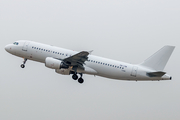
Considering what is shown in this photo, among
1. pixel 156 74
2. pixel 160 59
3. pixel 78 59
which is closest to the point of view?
pixel 156 74

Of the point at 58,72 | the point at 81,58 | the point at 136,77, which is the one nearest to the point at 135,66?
the point at 136,77

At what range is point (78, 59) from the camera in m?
45.3

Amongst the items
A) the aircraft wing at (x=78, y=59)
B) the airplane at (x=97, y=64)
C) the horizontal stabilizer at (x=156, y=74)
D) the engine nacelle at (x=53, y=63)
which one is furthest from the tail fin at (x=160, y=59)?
the engine nacelle at (x=53, y=63)

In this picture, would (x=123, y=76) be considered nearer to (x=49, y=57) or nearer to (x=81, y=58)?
(x=81, y=58)

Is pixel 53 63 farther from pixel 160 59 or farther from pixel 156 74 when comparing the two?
pixel 160 59

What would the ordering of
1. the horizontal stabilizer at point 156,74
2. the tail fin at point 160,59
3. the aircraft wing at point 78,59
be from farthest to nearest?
the tail fin at point 160,59, the aircraft wing at point 78,59, the horizontal stabilizer at point 156,74

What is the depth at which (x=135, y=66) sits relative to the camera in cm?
4584

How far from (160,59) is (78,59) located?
39.9 ft

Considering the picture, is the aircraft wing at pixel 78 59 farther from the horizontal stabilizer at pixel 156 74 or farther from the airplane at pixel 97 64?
the horizontal stabilizer at pixel 156 74

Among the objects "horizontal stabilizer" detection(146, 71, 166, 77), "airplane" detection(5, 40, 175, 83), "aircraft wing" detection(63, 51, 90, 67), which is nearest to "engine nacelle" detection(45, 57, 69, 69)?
"airplane" detection(5, 40, 175, 83)

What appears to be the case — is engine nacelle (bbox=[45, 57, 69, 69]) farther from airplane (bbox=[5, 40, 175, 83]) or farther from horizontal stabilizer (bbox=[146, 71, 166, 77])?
horizontal stabilizer (bbox=[146, 71, 166, 77])

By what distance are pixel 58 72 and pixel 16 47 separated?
7914 millimetres

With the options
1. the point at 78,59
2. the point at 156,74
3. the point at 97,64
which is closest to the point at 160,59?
the point at 156,74

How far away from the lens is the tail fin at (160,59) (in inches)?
1796
